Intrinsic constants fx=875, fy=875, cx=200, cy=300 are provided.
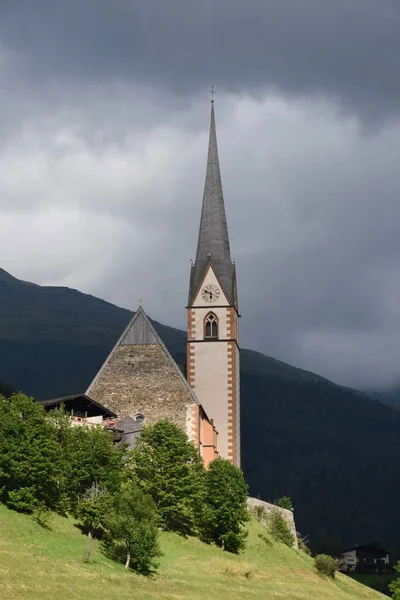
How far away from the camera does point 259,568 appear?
188ft

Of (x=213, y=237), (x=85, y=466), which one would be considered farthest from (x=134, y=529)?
(x=213, y=237)

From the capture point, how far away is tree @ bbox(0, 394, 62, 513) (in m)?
48.6

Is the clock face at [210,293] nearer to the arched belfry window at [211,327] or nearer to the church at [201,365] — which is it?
the church at [201,365]

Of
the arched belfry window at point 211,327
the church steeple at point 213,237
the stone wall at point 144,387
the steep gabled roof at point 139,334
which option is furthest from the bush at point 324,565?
the church steeple at point 213,237

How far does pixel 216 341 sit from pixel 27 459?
3773cm

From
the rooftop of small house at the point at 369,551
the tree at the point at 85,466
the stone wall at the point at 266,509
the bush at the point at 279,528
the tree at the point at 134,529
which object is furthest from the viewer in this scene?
the rooftop of small house at the point at 369,551

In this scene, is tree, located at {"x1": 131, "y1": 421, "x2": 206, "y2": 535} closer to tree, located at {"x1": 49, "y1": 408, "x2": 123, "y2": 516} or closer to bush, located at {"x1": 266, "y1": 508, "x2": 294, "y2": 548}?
tree, located at {"x1": 49, "y1": 408, "x2": 123, "y2": 516}

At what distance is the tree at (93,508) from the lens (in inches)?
1984

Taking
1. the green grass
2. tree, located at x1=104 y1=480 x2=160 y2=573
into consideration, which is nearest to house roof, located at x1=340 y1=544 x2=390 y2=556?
the green grass

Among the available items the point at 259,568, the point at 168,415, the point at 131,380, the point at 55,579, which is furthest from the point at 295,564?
the point at 55,579

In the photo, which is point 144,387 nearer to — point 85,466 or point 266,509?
point 266,509

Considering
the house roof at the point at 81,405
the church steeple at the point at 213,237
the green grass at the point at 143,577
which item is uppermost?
the church steeple at the point at 213,237

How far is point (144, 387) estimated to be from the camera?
2948 inches

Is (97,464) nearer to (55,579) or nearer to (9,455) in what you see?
(9,455)
